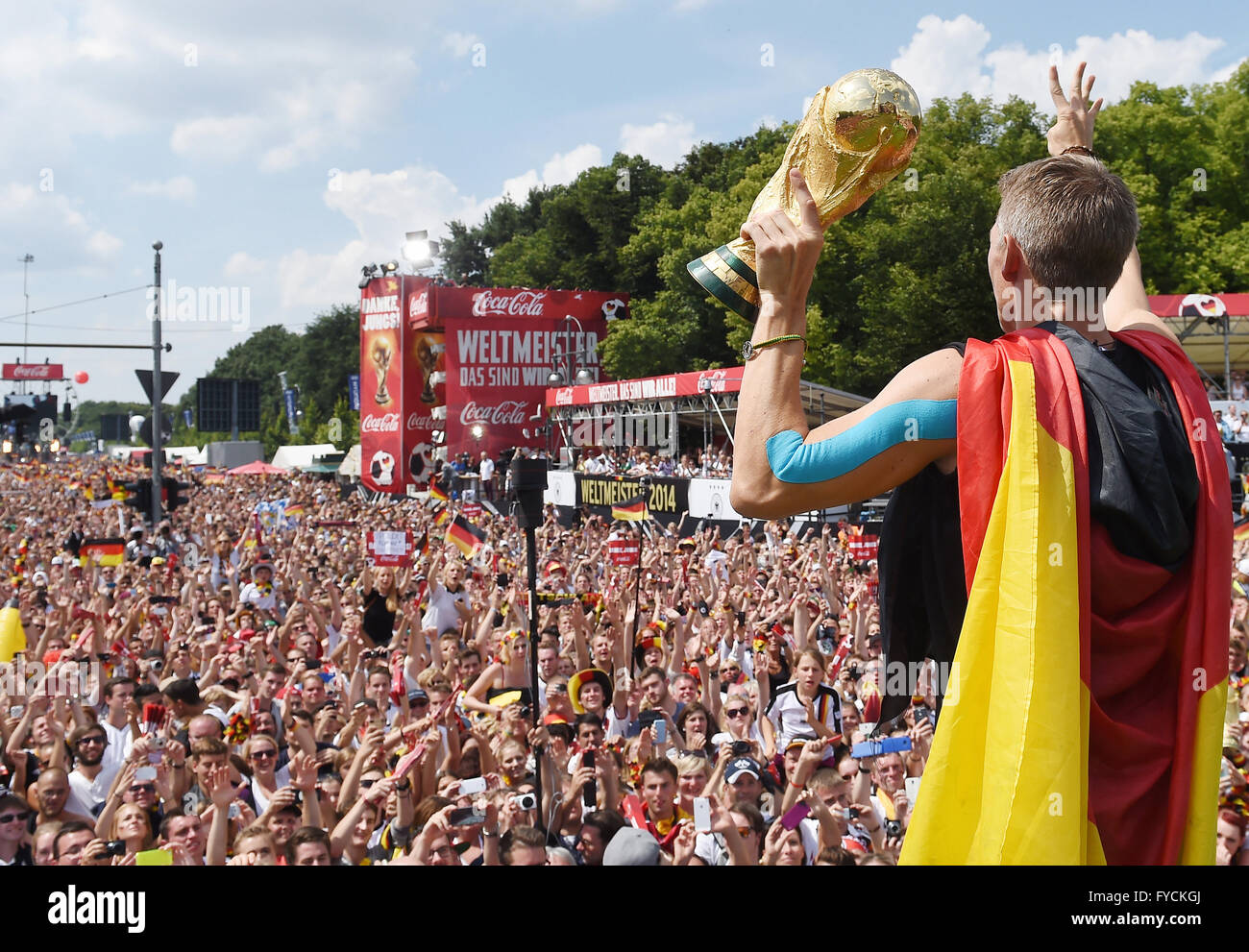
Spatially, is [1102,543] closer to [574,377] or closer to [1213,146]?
[1213,146]

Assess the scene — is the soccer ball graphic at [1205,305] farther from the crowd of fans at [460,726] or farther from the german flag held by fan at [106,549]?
the german flag held by fan at [106,549]

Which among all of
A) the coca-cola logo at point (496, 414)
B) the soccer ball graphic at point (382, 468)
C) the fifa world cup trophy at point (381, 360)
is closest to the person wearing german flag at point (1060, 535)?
the coca-cola logo at point (496, 414)

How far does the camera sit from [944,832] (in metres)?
1.50

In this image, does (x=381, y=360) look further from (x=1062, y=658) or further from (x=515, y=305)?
(x=1062, y=658)

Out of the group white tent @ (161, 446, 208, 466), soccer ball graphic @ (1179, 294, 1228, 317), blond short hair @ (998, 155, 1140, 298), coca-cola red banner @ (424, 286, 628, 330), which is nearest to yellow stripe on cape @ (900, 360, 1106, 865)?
blond short hair @ (998, 155, 1140, 298)

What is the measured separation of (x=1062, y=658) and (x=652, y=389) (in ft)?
88.3

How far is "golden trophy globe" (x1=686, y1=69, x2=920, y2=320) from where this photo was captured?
72.8 inches

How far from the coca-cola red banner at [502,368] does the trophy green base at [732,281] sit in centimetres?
3646

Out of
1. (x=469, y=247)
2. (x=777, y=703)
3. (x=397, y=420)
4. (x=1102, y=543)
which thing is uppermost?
(x=469, y=247)

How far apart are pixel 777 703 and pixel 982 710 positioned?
6.05 m

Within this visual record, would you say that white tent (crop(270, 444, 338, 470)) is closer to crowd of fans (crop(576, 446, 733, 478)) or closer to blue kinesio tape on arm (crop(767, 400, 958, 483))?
crowd of fans (crop(576, 446, 733, 478))

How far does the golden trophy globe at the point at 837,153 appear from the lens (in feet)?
6.07
